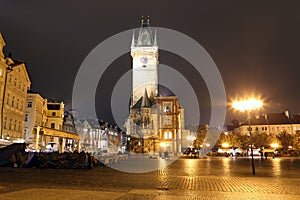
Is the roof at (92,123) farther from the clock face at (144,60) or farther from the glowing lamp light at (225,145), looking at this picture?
the glowing lamp light at (225,145)

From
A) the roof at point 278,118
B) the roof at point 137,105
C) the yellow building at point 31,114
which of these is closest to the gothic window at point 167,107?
the roof at point 137,105

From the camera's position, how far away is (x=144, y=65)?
10488 cm

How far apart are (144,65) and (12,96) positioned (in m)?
63.7

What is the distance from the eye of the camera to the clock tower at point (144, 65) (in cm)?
10075

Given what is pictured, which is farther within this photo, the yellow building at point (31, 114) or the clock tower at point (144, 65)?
the clock tower at point (144, 65)

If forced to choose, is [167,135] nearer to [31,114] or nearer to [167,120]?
[167,120]

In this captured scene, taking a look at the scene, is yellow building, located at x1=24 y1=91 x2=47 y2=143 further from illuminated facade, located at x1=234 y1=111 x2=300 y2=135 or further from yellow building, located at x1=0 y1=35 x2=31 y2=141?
illuminated facade, located at x1=234 y1=111 x2=300 y2=135

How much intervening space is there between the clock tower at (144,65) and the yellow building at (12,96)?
1994 inches

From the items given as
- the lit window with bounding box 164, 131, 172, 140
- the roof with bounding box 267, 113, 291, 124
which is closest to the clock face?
the lit window with bounding box 164, 131, 172, 140

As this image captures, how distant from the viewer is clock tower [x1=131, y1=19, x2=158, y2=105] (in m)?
101

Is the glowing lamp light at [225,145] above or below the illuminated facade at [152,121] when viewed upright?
→ below

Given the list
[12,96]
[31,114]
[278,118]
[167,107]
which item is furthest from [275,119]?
[12,96]

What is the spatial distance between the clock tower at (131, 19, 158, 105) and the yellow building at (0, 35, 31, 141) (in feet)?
166

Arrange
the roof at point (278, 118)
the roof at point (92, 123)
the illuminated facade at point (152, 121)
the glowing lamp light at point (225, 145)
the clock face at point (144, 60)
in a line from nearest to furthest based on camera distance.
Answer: the illuminated facade at point (152, 121)
the glowing lamp light at point (225, 145)
the roof at point (278, 118)
the clock face at point (144, 60)
the roof at point (92, 123)
